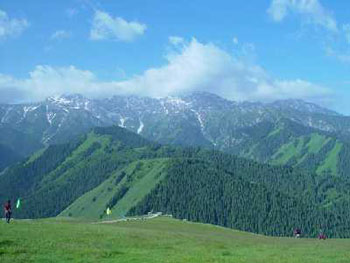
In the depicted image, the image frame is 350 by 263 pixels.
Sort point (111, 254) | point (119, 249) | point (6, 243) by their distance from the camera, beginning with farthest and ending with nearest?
1. point (119, 249)
2. point (6, 243)
3. point (111, 254)

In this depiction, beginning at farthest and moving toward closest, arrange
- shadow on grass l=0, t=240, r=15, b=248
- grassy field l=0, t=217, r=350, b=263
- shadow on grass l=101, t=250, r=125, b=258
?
1. shadow on grass l=0, t=240, r=15, b=248
2. shadow on grass l=101, t=250, r=125, b=258
3. grassy field l=0, t=217, r=350, b=263

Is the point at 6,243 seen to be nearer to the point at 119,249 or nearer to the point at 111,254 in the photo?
the point at 111,254

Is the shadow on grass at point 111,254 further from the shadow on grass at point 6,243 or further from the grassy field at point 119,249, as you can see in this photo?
the shadow on grass at point 6,243

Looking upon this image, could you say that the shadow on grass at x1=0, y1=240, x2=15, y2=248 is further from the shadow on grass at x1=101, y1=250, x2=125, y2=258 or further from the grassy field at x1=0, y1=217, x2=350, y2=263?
the shadow on grass at x1=101, y1=250, x2=125, y2=258

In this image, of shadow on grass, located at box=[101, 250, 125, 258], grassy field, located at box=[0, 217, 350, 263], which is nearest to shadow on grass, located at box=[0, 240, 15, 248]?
grassy field, located at box=[0, 217, 350, 263]

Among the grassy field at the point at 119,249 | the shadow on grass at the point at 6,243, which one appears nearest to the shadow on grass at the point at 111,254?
the grassy field at the point at 119,249

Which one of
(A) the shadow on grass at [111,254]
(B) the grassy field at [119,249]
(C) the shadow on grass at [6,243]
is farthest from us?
(C) the shadow on grass at [6,243]

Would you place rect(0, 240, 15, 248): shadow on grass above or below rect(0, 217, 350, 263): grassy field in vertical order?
above

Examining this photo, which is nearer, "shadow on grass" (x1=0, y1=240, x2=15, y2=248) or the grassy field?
the grassy field

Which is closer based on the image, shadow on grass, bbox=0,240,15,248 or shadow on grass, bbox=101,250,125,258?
shadow on grass, bbox=101,250,125,258

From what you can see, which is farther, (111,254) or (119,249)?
(119,249)

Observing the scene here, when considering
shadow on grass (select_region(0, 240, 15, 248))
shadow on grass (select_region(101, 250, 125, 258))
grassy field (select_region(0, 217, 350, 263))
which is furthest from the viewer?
shadow on grass (select_region(0, 240, 15, 248))

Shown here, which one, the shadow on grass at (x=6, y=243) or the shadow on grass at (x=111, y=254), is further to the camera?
the shadow on grass at (x=6, y=243)

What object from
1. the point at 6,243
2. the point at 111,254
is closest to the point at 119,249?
the point at 111,254
